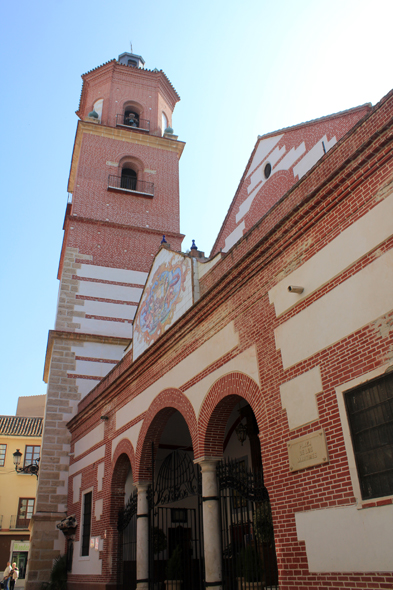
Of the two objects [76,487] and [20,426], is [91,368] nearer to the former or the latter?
[76,487]

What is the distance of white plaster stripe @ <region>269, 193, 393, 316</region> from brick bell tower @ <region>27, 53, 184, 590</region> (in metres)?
12.1

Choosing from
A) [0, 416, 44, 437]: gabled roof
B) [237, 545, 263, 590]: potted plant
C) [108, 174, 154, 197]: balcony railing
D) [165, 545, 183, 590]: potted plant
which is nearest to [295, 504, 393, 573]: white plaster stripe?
[237, 545, 263, 590]: potted plant

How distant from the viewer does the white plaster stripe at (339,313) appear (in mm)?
5910

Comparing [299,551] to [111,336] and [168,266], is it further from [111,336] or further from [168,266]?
[111,336]

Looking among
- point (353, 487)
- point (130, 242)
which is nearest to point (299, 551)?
point (353, 487)

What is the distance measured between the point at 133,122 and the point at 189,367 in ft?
60.1

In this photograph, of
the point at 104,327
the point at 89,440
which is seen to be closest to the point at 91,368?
the point at 104,327

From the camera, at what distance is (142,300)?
1361cm

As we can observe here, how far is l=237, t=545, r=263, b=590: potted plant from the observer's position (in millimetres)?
7730

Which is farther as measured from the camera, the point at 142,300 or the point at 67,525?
the point at 67,525

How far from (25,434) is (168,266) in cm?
2776

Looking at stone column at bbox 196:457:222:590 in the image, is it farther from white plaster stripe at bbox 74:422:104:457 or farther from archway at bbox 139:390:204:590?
white plaster stripe at bbox 74:422:104:457

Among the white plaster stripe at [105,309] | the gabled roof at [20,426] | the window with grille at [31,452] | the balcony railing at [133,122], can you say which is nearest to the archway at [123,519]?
the white plaster stripe at [105,309]

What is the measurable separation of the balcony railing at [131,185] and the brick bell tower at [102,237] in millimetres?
46
